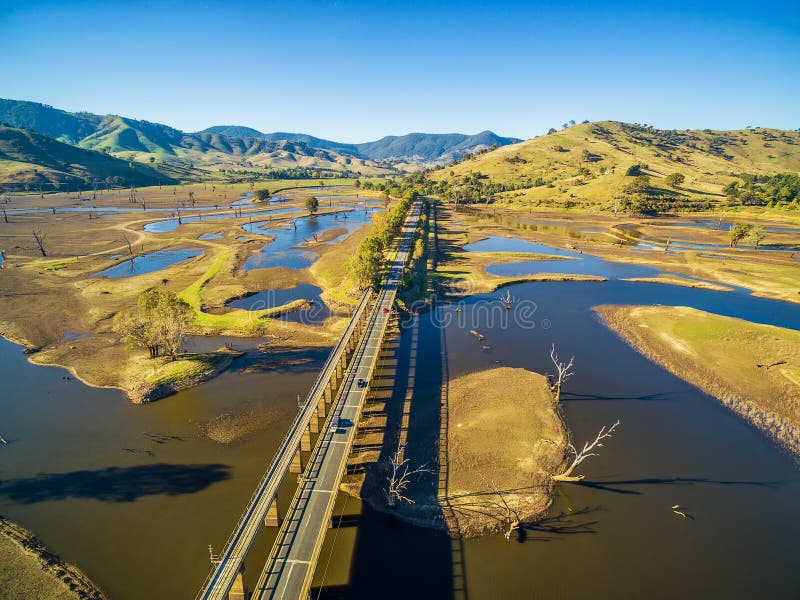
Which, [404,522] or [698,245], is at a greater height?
[698,245]

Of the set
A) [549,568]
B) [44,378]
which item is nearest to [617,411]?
[549,568]

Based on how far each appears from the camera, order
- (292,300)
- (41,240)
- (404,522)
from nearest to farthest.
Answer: (404,522) → (292,300) → (41,240)

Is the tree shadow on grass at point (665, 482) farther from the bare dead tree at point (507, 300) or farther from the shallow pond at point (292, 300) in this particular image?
the shallow pond at point (292, 300)

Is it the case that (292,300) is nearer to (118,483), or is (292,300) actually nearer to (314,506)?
(118,483)

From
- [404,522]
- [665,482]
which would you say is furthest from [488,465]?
[665,482]

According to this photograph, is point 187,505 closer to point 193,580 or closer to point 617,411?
point 193,580

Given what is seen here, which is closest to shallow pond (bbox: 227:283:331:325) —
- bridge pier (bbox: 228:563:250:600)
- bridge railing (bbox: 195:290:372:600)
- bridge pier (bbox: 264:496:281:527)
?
bridge railing (bbox: 195:290:372:600)

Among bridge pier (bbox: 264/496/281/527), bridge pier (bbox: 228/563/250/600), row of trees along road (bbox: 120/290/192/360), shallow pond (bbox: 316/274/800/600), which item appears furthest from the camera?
row of trees along road (bbox: 120/290/192/360)

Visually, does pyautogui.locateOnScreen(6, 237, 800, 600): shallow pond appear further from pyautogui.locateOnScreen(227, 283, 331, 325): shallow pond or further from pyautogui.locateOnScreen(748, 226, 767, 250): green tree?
pyautogui.locateOnScreen(748, 226, 767, 250): green tree
